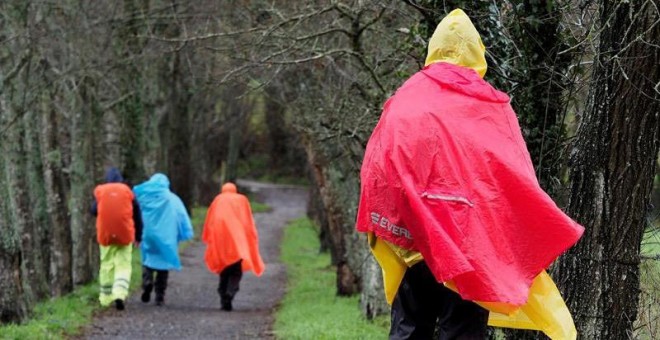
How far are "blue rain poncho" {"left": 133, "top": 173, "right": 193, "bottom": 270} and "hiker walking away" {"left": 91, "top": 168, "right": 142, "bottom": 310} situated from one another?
102 centimetres

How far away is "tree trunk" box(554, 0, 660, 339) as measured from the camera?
5316mm

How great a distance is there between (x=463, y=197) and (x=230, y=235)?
36.4 ft

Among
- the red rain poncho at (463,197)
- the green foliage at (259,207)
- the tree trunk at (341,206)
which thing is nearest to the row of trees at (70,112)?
the tree trunk at (341,206)

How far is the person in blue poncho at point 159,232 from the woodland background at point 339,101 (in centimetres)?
132

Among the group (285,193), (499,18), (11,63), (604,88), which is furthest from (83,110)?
(285,193)

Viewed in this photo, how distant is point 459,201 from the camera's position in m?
4.83

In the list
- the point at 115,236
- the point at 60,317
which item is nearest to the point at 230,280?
the point at 115,236

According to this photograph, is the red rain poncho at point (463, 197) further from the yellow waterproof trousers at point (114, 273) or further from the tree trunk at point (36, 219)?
the tree trunk at point (36, 219)

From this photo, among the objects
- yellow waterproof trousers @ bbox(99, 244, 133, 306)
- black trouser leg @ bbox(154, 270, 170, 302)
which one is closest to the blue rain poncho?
black trouser leg @ bbox(154, 270, 170, 302)

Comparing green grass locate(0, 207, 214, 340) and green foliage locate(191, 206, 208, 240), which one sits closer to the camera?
green grass locate(0, 207, 214, 340)

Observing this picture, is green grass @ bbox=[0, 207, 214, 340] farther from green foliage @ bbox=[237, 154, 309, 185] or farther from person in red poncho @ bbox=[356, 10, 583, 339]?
green foliage @ bbox=[237, 154, 309, 185]

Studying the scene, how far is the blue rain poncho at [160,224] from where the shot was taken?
51.1ft

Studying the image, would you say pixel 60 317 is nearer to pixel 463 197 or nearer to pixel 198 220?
pixel 463 197

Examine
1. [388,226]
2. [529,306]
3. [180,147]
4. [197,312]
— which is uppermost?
[388,226]
